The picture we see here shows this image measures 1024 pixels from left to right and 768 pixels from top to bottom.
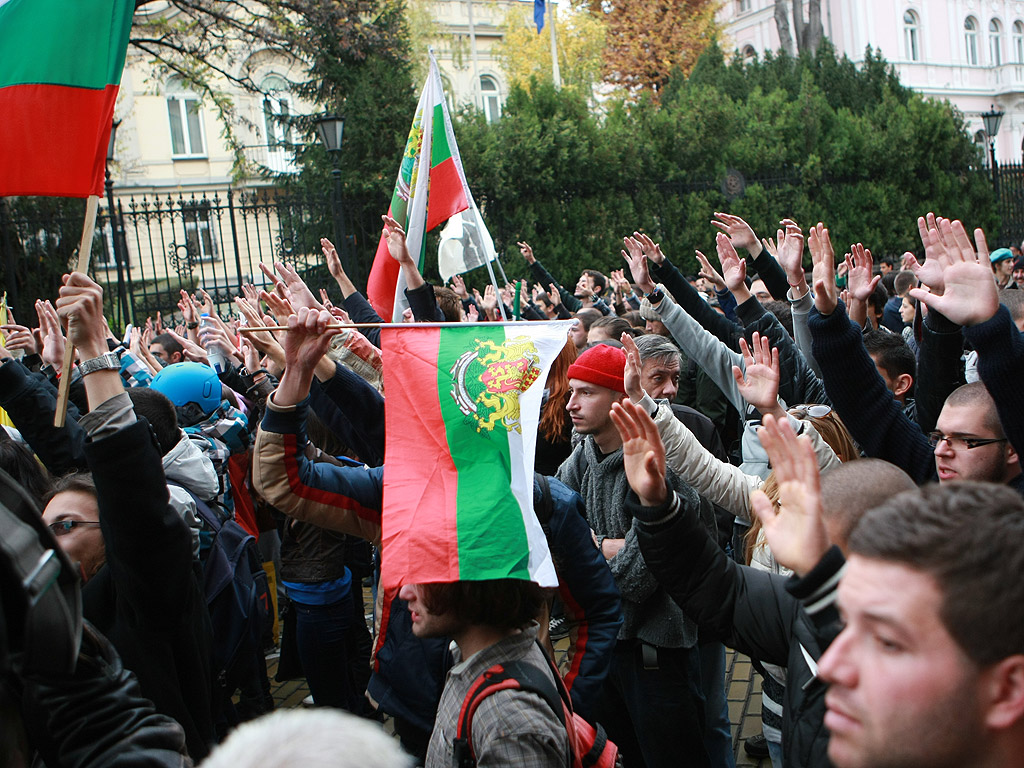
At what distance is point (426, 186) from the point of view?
229 inches

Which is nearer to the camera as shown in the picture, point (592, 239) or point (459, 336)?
point (459, 336)

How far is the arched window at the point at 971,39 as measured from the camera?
40344mm

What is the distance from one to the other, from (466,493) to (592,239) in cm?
1434

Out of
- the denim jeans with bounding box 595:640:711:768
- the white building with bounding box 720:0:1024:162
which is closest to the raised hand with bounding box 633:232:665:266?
the denim jeans with bounding box 595:640:711:768

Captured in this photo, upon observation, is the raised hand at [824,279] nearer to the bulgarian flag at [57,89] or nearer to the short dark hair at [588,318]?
the bulgarian flag at [57,89]

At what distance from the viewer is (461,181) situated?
5863 millimetres

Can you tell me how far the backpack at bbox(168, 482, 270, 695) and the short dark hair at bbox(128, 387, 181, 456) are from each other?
0.60ft

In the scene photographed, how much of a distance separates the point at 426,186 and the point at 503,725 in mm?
4192

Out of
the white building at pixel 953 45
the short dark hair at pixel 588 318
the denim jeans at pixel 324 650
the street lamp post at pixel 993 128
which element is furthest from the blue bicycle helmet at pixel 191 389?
the white building at pixel 953 45

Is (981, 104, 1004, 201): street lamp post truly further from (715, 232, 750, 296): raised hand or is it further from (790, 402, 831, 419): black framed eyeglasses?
(790, 402, 831, 419): black framed eyeglasses

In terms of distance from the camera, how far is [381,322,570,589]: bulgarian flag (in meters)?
2.63

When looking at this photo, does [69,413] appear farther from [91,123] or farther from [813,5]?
[813,5]

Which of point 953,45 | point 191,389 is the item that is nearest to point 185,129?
point 191,389

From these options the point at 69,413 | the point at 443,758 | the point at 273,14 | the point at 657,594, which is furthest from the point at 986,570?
the point at 273,14
